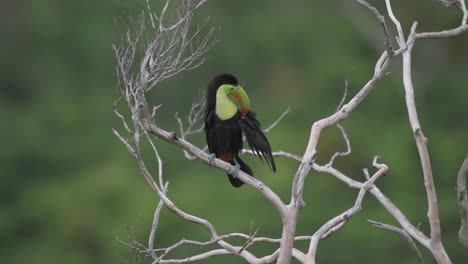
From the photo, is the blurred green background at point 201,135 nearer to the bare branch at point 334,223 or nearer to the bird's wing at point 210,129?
the bird's wing at point 210,129

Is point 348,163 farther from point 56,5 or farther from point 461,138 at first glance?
point 56,5

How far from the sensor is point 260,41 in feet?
84.5

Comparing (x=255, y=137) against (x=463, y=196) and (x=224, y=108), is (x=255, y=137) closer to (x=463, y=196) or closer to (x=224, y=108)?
(x=224, y=108)

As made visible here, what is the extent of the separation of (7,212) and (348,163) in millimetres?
6698

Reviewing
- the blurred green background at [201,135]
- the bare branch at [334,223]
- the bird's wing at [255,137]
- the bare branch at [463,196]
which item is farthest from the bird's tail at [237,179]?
the blurred green background at [201,135]

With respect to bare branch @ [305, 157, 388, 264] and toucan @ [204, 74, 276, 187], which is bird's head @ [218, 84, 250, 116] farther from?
bare branch @ [305, 157, 388, 264]

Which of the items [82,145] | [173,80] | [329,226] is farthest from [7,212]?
[329,226]

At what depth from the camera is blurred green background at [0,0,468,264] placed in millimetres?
21406

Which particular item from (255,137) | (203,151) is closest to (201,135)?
(255,137)

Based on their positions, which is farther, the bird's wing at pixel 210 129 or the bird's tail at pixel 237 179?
the bird's wing at pixel 210 129

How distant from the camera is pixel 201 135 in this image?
2038 centimetres

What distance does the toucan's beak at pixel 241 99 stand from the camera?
22.0 ft

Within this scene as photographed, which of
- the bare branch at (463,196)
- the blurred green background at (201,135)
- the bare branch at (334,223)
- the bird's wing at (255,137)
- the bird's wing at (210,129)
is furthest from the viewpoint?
the blurred green background at (201,135)

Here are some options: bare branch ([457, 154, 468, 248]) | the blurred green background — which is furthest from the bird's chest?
the blurred green background
